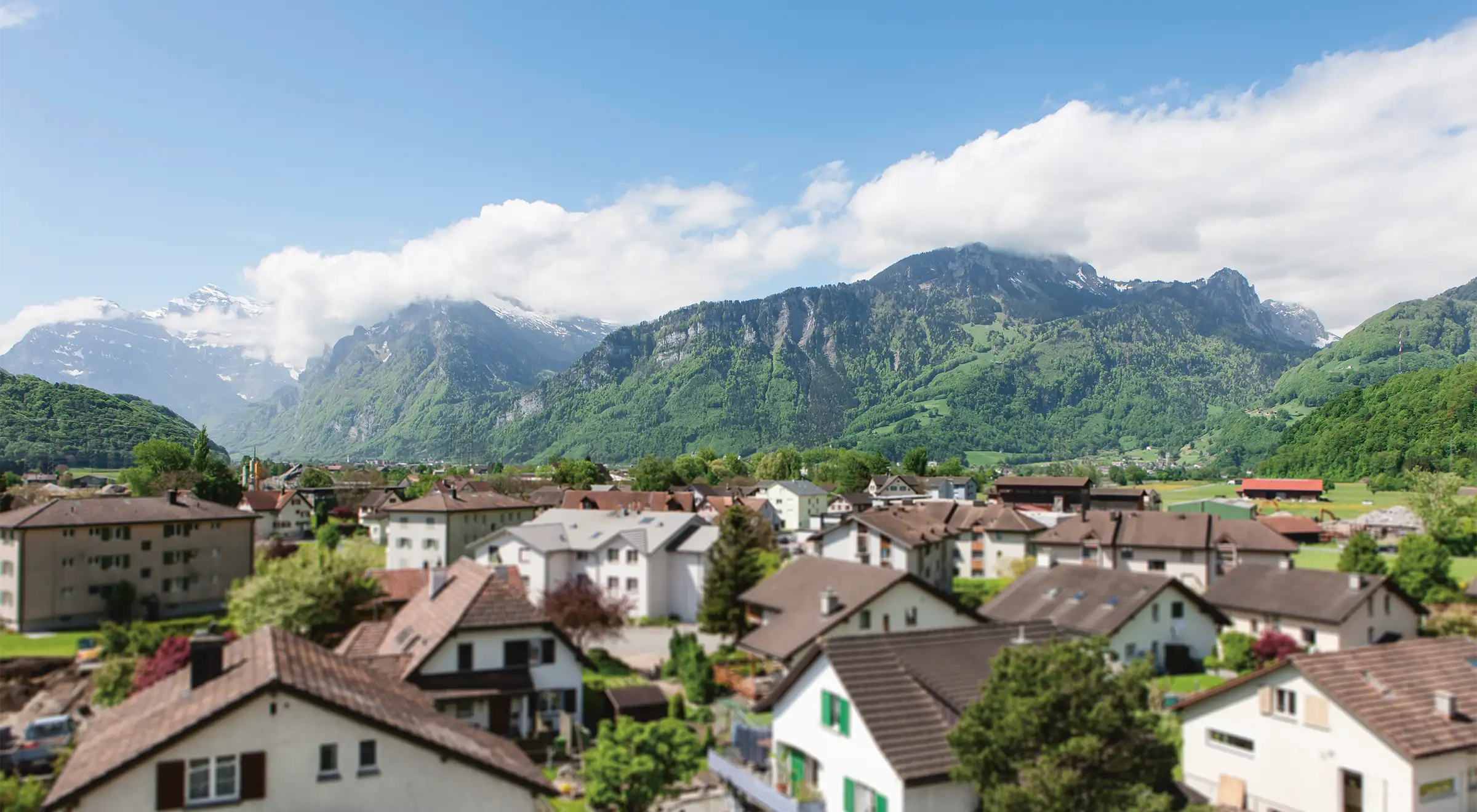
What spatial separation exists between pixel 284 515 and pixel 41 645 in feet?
179

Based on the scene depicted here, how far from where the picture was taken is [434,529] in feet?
246

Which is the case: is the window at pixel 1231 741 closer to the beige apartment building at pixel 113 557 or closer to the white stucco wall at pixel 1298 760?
the white stucco wall at pixel 1298 760

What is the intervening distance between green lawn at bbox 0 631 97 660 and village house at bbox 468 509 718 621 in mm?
23775

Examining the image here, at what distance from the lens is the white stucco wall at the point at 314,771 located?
15188 millimetres

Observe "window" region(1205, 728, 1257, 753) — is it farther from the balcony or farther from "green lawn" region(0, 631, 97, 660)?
"green lawn" region(0, 631, 97, 660)

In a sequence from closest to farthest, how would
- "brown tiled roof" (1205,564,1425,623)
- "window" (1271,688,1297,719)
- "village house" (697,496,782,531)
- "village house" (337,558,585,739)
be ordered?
"window" (1271,688,1297,719) < "village house" (337,558,585,739) < "brown tiled roof" (1205,564,1425,623) < "village house" (697,496,782,531)

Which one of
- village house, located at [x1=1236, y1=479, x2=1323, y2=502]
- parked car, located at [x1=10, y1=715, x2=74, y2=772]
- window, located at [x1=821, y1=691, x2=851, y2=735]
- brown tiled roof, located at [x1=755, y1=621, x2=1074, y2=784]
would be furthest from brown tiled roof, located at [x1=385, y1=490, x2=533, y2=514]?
village house, located at [x1=1236, y1=479, x2=1323, y2=502]

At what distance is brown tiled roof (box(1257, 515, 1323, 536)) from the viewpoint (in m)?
84.1

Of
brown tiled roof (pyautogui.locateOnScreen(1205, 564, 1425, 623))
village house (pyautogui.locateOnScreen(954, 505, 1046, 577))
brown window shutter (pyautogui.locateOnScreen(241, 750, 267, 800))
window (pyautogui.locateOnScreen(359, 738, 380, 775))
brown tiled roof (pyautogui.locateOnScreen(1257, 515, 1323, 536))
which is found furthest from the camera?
brown tiled roof (pyautogui.locateOnScreen(1257, 515, 1323, 536))

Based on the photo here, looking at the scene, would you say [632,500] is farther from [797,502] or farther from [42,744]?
[42,744]

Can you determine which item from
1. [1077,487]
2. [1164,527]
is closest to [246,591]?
[1164,527]

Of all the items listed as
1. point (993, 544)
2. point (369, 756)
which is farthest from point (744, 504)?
point (369, 756)

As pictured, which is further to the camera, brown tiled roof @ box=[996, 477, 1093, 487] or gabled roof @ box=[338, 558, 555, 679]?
brown tiled roof @ box=[996, 477, 1093, 487]

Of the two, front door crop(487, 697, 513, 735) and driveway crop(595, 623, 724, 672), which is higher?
front door crop(487, 697, 513, 735)
